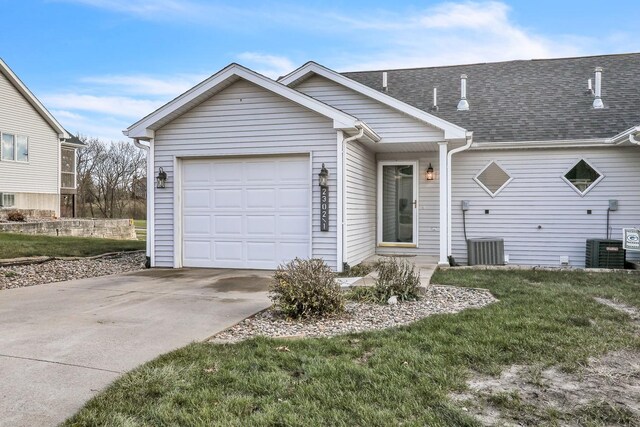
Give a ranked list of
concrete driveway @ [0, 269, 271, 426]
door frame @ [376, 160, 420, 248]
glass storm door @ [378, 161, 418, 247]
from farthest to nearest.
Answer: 1. glass storm door @ [378, 161, 418, 247]
2. door frame @ [376, 160, 420, 248]
3. concrete driveway @ [0, 269, 271, 426]

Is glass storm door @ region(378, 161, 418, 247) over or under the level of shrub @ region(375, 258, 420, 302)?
over

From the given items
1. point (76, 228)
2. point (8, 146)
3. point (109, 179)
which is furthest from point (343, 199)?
point (109, 179)

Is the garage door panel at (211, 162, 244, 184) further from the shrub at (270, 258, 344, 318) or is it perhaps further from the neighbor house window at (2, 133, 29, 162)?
the neighbor house window at (2, 133, 29, 162)

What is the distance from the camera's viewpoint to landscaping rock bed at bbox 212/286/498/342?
431cm

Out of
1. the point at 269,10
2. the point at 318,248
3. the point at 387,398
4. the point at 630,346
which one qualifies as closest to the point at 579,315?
the point at 630,346

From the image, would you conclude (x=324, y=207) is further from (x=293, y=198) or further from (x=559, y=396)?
(x=559, y=396)

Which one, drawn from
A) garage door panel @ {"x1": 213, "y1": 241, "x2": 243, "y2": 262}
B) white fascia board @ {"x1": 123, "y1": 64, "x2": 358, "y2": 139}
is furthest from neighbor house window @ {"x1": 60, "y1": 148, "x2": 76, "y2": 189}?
garage door panel @ {"x1": 213, "y1": 241, "x2": 243, "y2": 262}

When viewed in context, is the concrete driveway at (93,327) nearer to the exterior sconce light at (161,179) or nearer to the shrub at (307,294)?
the shrub at (307,294)

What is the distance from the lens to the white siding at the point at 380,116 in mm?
8875

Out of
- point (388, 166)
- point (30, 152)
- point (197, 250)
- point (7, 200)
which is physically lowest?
point (197, 250)

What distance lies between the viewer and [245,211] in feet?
27.7

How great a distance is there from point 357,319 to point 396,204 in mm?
6103

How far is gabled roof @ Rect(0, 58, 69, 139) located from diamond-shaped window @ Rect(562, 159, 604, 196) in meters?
20.2

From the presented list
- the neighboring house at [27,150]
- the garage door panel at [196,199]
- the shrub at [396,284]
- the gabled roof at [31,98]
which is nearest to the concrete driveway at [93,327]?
the shrub at [396,284]
